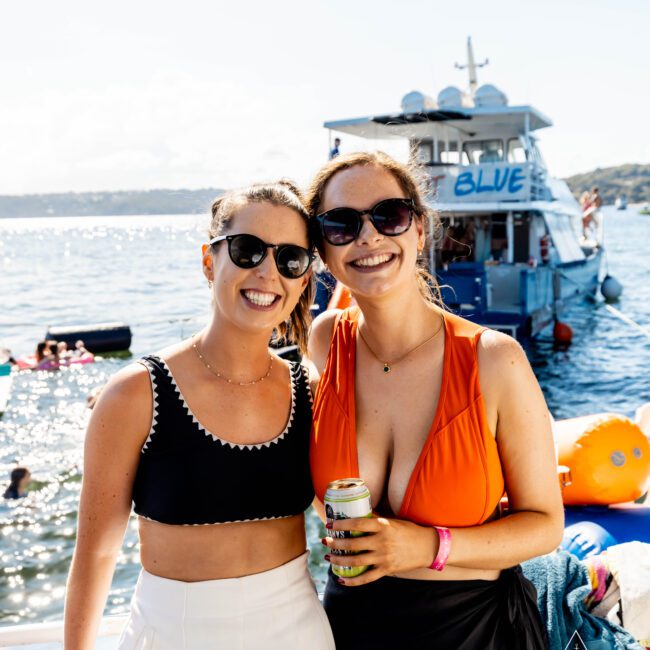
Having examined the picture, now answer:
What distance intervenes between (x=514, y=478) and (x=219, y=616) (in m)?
0.92

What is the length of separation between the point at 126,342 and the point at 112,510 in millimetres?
21893

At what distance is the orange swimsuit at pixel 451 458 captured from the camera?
2070mm

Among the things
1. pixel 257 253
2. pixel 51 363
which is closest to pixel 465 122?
pixel 51 363

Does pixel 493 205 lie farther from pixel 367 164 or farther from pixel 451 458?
pixel 451 458

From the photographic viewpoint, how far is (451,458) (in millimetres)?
2072

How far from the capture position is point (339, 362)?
242cm

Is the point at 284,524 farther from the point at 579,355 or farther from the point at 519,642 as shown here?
the point at 579,355

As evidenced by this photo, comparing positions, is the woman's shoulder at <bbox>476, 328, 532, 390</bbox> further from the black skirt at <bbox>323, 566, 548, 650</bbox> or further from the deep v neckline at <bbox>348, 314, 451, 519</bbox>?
the black skirt at <bbox>323, 566, 548, 650</bbox>

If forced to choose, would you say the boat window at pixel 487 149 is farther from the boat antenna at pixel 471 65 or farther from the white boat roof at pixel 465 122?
the boat antenna at pixel 471 65

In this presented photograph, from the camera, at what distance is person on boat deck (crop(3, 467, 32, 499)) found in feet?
35.0

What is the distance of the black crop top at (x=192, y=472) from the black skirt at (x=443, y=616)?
0.41m

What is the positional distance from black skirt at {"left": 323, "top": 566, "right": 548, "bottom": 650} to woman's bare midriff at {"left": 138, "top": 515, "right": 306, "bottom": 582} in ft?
1.04

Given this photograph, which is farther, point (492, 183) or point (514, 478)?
point (492, 183)

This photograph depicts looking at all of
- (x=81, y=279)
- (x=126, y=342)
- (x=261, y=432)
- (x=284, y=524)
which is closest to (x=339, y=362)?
(x=261, y=432)
